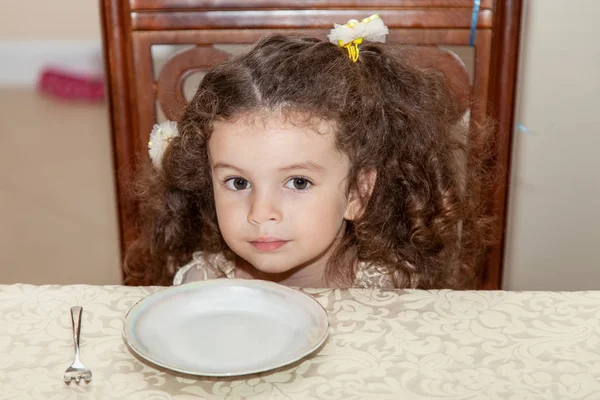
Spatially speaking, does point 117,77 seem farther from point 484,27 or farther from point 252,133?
point 484,27

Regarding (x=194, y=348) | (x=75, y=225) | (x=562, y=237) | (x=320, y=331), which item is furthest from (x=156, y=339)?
(x=75, y=225)

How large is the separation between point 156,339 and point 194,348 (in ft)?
0.16

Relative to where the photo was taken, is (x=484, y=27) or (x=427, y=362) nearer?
(x=427, y=362)

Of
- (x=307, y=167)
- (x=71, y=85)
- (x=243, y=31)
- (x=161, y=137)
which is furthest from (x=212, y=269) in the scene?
(x=71, y=85)

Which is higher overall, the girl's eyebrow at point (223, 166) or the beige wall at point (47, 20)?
the beige wall at point (47, 20)

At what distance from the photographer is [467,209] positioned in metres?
1.48

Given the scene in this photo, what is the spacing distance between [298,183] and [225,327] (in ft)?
1.22

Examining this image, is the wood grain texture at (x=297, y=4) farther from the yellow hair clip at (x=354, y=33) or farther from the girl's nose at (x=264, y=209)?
the girl's nose at (x=264, y=209)

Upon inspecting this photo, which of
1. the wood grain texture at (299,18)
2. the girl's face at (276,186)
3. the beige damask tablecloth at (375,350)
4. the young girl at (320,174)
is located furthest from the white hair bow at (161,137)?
the beige damask tablecloth at (375,350)

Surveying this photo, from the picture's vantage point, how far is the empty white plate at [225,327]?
799 millimetres

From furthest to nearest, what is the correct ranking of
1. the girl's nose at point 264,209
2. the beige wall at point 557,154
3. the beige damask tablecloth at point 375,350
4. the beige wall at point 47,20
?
the beige wall at point 47,20, the beige wall at point 557,154, the girl's nose at point 264,209, the beige damask tablecloth at point 375,350

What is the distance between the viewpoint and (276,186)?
1.15 metres

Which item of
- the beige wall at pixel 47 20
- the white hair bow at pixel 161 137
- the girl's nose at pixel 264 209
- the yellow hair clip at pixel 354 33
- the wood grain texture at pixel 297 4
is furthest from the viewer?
the beige wall at pixel 47 20

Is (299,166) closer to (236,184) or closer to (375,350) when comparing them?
(236,184)
